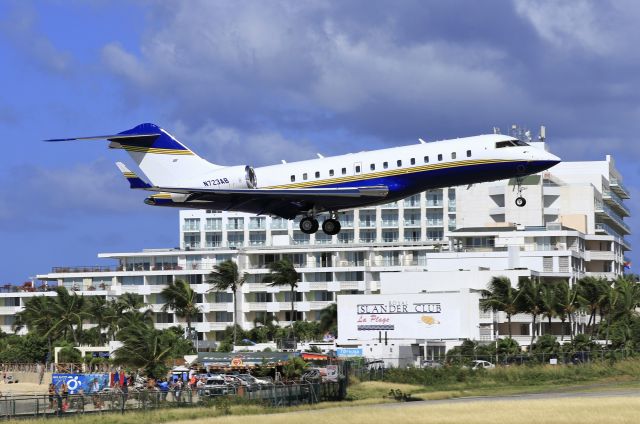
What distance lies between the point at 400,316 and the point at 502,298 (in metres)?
13.3

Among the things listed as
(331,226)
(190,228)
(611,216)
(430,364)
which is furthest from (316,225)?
(190,228)

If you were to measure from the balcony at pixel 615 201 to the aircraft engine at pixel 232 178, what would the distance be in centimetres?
11045

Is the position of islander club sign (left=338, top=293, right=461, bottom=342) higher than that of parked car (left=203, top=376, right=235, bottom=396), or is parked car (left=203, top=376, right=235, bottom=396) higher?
islander club sign (left=338, top=293, right=461, bottom=342)

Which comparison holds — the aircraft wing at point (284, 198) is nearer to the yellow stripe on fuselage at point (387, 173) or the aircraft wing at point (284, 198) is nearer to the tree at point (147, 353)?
the yellow stripe on fuselage at point (387, 173)

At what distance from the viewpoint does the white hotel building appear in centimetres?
13088

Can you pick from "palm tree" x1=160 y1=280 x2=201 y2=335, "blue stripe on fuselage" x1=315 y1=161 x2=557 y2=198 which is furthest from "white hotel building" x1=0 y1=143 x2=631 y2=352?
"blue stripe on fuselage" x1=315 y1=161 x2=557 y2=198

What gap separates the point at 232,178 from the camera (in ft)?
206

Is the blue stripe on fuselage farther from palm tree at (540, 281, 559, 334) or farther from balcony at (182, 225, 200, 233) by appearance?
balcony at (182, 225, 200, 233)

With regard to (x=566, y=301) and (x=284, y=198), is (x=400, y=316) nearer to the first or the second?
(x=566, y=301)

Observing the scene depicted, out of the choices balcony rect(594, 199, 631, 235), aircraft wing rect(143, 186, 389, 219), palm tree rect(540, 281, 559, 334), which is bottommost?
palm tree rect(540, 281, 559, 334)

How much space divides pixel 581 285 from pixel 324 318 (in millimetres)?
29330

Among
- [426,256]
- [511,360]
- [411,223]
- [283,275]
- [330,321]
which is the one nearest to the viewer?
[511,360]

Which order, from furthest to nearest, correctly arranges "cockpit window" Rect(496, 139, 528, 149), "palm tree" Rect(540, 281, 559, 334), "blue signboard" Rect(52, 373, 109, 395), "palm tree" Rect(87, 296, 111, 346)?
"palm tree" Rect(87, 296, 111, 346) < "palm tree" Rect(540, 281, 559, 334) < "blue signboard" Rect(52, 373, 109, 395) < "cockpit window" Rect(496, 139, 528, 149)

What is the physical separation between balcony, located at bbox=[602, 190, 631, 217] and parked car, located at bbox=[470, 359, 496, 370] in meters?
83.5
